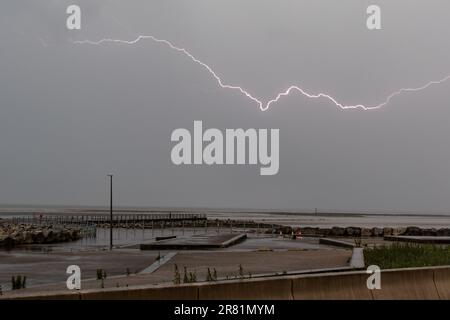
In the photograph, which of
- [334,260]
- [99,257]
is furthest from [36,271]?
[334,260]

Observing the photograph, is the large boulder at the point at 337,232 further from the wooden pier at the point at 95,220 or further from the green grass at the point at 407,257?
the green grass at the point at 407,257

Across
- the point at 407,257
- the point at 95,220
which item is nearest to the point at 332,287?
the point at 407,257

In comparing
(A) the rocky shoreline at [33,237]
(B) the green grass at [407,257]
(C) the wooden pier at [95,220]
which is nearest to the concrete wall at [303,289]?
(B) the green grass at [407,257]

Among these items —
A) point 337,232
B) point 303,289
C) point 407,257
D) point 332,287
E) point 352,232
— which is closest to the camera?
point 303,289

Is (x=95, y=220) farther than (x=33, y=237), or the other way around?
(x=95, y=220)

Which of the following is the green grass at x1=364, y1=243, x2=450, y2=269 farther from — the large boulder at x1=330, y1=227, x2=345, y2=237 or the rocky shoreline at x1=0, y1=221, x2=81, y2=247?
the large boulder at x1=330, y1=227, x2=345, y2=237

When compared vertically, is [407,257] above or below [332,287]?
below

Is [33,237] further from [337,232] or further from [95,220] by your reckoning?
[95,220]

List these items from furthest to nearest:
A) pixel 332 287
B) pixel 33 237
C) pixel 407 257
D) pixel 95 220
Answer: pixel 95 220 → pixel 33 237 → pixel 407 257 → pixel 332 287
